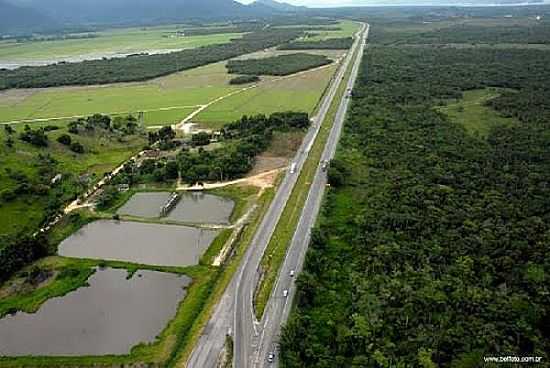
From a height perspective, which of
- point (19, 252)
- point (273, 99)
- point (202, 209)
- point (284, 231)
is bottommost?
point (19, 252)

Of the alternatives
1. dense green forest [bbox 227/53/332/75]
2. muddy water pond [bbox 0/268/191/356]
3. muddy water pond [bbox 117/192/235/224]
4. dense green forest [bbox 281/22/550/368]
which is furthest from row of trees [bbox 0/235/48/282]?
dense green forest [bbox 227/53/332/75]

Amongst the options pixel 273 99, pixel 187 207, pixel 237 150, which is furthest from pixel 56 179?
pixel 273 99

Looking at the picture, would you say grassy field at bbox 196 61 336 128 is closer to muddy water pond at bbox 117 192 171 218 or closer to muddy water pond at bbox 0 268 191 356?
muddy water pond at bbox 117 192 171 218

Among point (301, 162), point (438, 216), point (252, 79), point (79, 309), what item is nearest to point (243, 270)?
point (79, 309)

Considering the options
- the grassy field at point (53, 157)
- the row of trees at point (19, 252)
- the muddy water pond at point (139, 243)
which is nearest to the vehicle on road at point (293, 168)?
the muddy water pond at point (139, 243)

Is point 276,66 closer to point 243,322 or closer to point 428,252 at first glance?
point 428,252

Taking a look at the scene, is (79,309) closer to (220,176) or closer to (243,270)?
(243,270)

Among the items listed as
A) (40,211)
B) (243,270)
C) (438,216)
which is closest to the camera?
(243,270)
